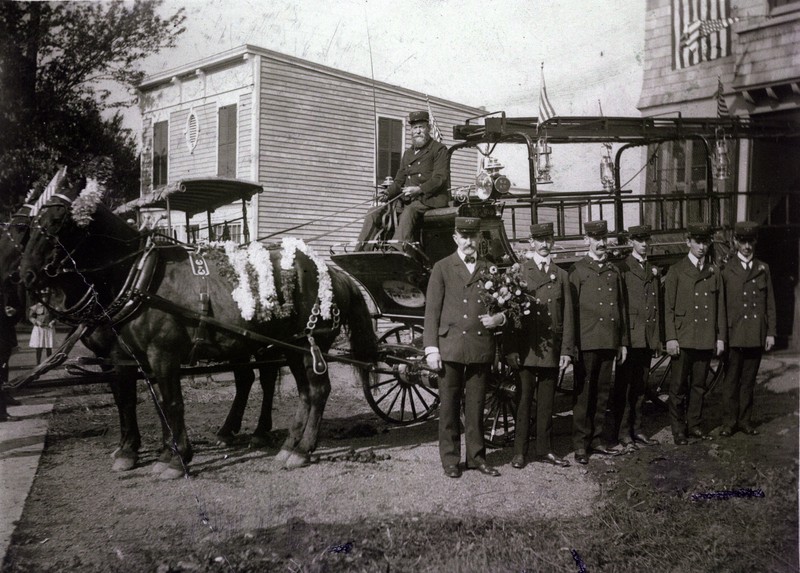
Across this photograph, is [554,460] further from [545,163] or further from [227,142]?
[227,142]

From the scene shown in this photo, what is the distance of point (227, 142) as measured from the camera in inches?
565

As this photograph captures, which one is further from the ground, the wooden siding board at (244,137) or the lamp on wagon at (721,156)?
the wooden siding board at (244,137)

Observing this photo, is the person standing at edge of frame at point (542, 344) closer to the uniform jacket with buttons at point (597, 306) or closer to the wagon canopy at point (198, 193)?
the uniform jacket with buttons at point (597, 306)

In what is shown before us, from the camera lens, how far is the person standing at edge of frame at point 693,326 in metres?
6.50

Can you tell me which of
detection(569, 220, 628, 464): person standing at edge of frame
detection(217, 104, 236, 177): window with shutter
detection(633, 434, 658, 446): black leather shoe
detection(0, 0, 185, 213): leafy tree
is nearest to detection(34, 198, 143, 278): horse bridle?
detection(0, 0, 185, 213): leafy tree

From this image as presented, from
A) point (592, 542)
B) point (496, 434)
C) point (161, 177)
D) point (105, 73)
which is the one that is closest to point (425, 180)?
point (496, 434)

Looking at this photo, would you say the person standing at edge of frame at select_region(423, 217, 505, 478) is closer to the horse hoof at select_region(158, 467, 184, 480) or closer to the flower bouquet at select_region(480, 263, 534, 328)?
the flower bouquet at select_region(480, 263, 534, 328)

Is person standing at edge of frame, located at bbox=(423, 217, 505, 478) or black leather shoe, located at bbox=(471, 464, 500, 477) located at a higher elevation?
person standing at edge of frame, located at bbox=(423, 217, 505, 478)

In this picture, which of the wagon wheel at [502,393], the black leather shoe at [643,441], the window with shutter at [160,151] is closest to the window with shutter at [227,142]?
the window with shutter at [160,151]

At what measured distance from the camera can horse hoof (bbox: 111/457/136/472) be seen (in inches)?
213

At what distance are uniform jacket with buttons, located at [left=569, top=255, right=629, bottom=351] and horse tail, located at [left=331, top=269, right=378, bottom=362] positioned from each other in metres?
2.05

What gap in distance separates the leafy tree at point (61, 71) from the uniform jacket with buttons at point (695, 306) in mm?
5736

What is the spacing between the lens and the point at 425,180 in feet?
22.6

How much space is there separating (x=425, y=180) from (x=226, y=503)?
3.87 m
